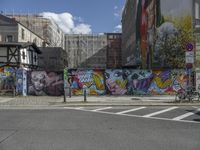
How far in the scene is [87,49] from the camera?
137500mm

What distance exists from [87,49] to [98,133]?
127 m

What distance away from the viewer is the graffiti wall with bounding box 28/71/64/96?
91.3 feet

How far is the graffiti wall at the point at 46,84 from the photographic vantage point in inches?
1096

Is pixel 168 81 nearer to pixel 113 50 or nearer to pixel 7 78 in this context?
pixel 7 78

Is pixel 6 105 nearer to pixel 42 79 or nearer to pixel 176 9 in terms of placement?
pixel 42 79

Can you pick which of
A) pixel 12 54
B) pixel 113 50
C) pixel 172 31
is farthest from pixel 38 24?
pixel 172 31

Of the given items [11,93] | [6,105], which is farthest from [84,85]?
[6,105]

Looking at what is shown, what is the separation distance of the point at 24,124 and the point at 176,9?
28.7 m

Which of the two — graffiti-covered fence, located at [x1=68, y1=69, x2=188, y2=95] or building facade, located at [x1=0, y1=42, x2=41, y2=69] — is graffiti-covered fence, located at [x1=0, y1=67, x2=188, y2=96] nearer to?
graffiti-covered fence, located at [x1=68, y1=69, x2=188, y2=95]

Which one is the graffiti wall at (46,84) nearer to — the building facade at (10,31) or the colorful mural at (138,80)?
the colorful mural at (138,80)

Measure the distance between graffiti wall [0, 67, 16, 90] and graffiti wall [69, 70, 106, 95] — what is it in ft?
14.9

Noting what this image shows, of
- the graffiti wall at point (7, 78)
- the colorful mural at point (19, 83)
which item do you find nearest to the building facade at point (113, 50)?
the graffiti wall at point (7, 78)

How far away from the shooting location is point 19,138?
9.95m

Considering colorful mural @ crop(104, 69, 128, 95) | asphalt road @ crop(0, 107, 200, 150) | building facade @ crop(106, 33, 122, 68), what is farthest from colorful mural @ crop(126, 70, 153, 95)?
building facade @ crop(106, 33, 122, 68)
